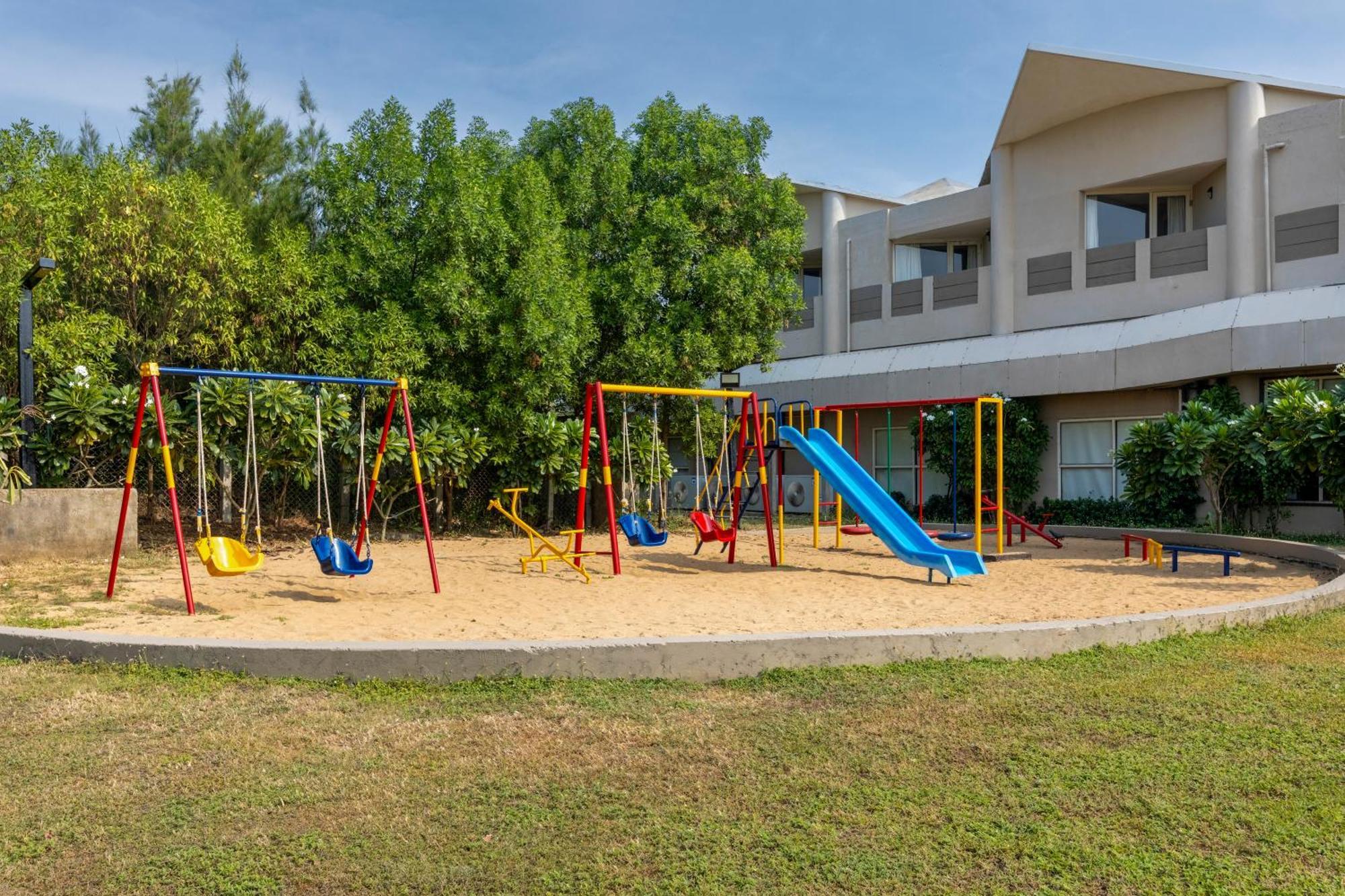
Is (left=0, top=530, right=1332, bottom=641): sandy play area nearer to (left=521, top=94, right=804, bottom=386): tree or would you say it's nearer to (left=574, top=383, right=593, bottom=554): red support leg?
(left=574, top=383, right=593, bottom=554): red support leg

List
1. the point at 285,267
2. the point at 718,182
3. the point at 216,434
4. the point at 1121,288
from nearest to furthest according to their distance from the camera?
1. the point at 216,434
2. the point at 285,267
3. the point at 718,182
4. the point at 1121,288

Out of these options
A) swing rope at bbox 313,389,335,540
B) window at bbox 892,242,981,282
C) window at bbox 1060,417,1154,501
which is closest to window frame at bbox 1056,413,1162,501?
window at bbox 1060,417,1154,501

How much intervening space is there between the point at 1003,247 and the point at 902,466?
230 inches

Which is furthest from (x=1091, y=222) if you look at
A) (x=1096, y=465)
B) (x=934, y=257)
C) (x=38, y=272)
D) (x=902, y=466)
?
(x=38, y=272)

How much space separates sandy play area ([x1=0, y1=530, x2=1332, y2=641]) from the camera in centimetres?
842

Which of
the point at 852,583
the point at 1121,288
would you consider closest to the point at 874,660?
the point at 852,583

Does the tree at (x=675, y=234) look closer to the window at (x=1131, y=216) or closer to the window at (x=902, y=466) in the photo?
the window at (x=902, y=466)

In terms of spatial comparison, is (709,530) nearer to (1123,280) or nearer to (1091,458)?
(1091,458)

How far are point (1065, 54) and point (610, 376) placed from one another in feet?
→ 38.3

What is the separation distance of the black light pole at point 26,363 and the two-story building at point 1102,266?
17136 millimetres

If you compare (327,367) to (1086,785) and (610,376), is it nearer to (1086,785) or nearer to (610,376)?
(610,376)

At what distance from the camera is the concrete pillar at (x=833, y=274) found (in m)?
26.7

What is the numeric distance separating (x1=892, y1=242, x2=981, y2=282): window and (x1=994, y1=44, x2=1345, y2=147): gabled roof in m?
3.90

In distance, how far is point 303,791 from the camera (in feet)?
14.4
